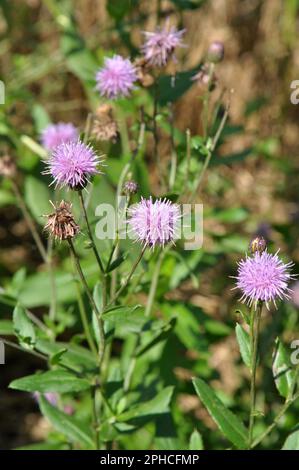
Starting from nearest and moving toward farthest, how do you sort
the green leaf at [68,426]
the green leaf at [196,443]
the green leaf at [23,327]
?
1. the green leaf at [23,327]
2. the green leaf at [196,443]
3. the green leaf at [68,426]

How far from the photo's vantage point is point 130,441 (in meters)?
2.44

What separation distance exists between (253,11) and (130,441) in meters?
2.94

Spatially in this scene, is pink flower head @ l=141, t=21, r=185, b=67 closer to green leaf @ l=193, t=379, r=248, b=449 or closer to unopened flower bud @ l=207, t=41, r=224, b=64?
unopened flower bud @ l=207, t=41, r=224, b=64

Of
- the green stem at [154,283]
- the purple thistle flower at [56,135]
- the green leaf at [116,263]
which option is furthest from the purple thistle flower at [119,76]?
the green leaf at [116,263]

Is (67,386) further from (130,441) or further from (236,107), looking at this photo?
(236,107)

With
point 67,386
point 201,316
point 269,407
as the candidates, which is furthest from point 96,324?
point 269,407

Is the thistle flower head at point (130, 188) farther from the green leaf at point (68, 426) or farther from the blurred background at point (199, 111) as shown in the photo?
the blurred background at point (199, 111)

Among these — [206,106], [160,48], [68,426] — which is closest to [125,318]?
[68,426]

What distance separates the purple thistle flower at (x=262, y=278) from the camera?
1651mm

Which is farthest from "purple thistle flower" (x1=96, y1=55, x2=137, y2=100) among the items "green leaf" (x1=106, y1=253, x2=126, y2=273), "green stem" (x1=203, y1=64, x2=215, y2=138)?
"green leaf" (x1=106, y1=253, x2=126, y2=273)

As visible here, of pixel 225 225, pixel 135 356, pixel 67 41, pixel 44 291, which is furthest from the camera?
pixel 225 225

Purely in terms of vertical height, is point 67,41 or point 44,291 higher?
point 67,41

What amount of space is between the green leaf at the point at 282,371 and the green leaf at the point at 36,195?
48.4 inches

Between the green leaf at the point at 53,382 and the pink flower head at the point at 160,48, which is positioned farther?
the pink flower head at the point at 160,48
